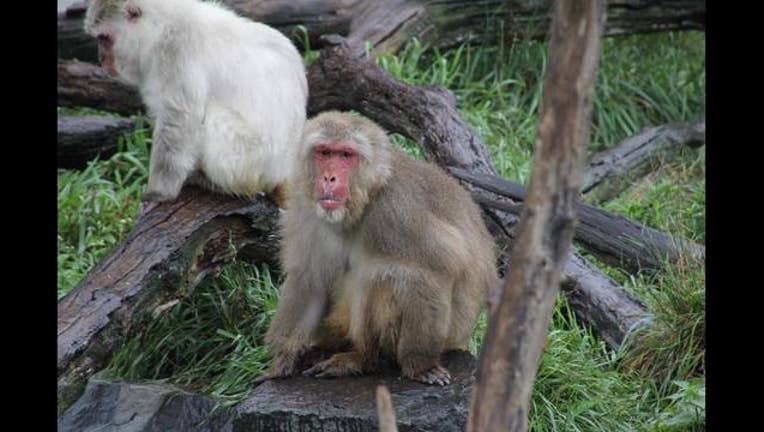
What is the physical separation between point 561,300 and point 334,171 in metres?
2.39

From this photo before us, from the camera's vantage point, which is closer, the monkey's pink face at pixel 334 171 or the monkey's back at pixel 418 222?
the monkey's pink face at pixel 334 171

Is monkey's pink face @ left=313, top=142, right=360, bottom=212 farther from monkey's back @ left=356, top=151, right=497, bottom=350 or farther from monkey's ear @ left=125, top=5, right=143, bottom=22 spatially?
monkey's ear @ left=125, top=5, right=143, bottom=22

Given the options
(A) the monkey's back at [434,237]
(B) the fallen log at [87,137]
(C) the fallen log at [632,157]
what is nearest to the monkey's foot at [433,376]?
(A) the monkey's back at [434,237]

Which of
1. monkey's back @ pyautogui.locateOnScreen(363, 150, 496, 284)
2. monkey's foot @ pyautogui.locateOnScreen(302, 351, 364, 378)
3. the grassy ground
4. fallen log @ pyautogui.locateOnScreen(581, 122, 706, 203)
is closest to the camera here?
Answer: monkey's back @ pyautogui.locateOnScreen(363, 150, 496, 284)

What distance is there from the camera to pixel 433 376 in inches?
209

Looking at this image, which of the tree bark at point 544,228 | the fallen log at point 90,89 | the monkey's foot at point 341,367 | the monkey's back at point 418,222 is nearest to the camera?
the tree bark at point 544,228

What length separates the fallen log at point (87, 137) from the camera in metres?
8.73

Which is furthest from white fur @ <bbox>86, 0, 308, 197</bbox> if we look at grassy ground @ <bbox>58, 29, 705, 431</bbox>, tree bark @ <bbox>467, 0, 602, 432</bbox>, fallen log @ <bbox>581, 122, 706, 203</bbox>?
tree bark @ <bbox>467, 0, 602, 432</bbox>

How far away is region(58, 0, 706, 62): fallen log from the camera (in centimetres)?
915

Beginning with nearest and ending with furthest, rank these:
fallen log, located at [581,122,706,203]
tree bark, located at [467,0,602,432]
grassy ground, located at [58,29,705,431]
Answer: tree bark, located at [467,0,602,432] < grassy ground, located at [58,29,705,431] < fallen log, located at [581,122,706,203]

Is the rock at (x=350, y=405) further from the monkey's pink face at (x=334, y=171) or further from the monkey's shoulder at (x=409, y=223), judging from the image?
the monkey's pink face at (x=334, y=171)

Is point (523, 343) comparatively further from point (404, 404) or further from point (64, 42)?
point (64, 42)

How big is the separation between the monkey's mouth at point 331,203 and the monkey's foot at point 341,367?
78 cm

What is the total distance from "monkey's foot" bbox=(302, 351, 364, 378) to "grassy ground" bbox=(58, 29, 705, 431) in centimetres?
90
